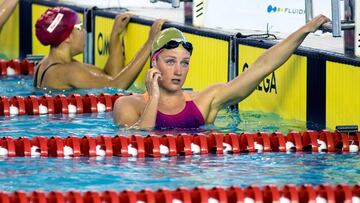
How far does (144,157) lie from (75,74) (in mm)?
2528

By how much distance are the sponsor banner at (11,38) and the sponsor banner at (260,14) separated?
11.2 ft

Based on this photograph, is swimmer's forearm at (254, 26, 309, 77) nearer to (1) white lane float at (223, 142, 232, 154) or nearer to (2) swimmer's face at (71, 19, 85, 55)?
(1) white lane float at (223, 142, 232, 154)

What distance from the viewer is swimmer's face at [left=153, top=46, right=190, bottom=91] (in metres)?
6.69

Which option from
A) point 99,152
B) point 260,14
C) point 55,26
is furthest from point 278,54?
point 55,26

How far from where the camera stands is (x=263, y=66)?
22.3ft

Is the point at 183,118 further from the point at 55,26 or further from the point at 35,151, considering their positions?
the point at 55,26

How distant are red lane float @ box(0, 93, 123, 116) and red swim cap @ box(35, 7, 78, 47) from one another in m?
0.84

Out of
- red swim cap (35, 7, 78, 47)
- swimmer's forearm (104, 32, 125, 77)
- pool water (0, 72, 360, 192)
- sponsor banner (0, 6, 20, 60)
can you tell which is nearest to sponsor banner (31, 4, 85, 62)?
sponsor banner (0, 6, 20, 60)

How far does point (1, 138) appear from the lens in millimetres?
6492

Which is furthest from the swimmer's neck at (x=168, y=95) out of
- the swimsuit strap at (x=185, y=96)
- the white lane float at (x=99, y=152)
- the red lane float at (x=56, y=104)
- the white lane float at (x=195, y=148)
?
the red lane float at (x=56, y=104)

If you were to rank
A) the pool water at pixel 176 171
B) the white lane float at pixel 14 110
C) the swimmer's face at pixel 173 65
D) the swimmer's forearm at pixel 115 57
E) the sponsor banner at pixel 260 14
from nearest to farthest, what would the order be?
the pool water at pixel 176 171 → the swimmer's face at pixel 173 65 → the white lane float at pixel 14 110 → the sponsor banner at pixel 260 14 → the swimmer's forearm at pixel 115 57

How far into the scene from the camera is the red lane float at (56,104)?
7.88 m

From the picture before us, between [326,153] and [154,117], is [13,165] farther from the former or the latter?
[326,153]

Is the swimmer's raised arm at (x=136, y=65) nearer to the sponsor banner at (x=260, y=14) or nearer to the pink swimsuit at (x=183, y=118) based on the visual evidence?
the sponsor banner at (x=260, y=14)
